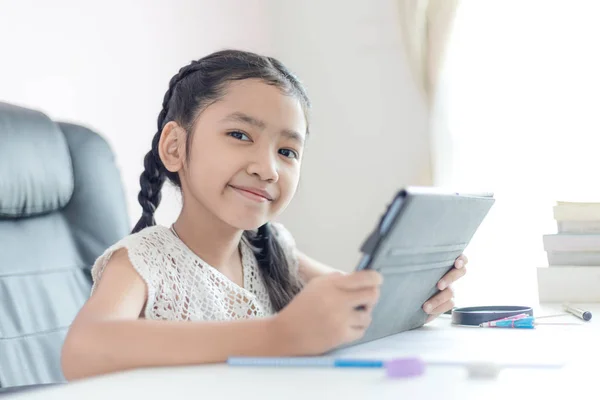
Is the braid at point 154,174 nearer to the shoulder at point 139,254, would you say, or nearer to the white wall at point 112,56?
the shoulder at point 139,254

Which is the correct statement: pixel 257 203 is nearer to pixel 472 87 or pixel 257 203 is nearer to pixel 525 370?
pixel 525 370

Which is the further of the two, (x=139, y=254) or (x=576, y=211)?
(x=576, y=211)

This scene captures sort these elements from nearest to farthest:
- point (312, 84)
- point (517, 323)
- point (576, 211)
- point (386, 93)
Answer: point (517, 323)
point (576, 211)
point (386, 93)
point (312, 84)

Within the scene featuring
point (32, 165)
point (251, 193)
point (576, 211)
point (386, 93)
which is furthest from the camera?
point (386, 93)

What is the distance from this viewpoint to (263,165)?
3.67 ft

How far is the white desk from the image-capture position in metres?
0.59

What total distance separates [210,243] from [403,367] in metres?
0.63

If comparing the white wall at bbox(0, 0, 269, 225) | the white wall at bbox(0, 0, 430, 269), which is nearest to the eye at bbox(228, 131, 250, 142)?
the white wall at bbox(0, 0, 269, 225)

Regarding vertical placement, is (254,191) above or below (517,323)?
above

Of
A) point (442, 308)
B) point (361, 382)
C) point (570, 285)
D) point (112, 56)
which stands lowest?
point (570, 285)

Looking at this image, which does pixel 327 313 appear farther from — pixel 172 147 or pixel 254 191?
pixel 172 147

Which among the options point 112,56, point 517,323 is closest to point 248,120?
point 517,323

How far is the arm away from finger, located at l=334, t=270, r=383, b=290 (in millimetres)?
80

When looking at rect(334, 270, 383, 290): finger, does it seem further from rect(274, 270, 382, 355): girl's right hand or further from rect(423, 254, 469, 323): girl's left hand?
rect(423, 254, 469, 323): girl's left hand
